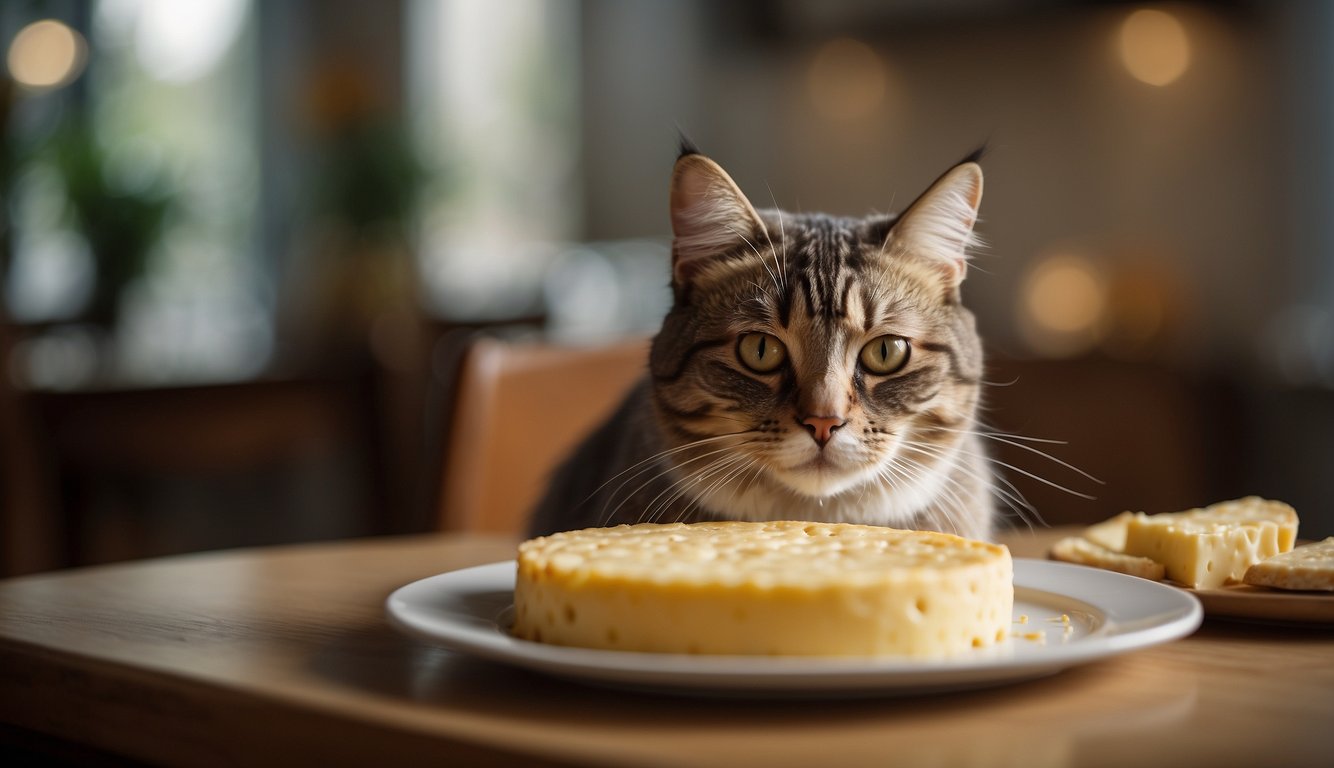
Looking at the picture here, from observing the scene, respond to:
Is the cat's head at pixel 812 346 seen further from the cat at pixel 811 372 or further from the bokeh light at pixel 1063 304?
the bokeh light at pixel 1063 304

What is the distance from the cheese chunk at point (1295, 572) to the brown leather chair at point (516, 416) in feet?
3.32

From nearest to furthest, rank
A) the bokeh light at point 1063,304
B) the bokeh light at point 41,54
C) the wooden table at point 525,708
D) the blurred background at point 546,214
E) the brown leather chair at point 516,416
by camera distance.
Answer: the wooden table at point 525,708, the brown leather chair at point 516,416, the blurred background at point 546,214, the bokeh light at point 1063,304, the bokeh light at point 41,54

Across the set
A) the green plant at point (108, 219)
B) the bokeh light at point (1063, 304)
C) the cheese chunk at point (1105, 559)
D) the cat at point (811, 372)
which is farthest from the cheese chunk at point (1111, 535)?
the green plant at point (108, 219)

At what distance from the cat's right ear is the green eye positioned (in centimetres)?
17

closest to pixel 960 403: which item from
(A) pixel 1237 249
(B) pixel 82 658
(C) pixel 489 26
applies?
(B) pixel 82 658

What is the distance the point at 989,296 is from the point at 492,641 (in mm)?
4795

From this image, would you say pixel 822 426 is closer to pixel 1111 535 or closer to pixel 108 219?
pixel 1111 535

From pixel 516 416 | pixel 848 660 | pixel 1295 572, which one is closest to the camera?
pixel 848 660

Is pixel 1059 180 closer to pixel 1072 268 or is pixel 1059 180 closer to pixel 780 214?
pixel 1072 268

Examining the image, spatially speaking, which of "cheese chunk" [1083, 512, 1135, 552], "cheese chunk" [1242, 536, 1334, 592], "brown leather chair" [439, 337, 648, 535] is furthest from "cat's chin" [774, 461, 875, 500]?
"brown leather chair" [439, 337, 648, 535]

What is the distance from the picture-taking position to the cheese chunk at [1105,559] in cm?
98

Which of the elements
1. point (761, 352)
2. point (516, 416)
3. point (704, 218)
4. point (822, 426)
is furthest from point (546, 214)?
point (822, 426)

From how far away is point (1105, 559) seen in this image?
1023 mm

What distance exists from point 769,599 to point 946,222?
25.5 inches
